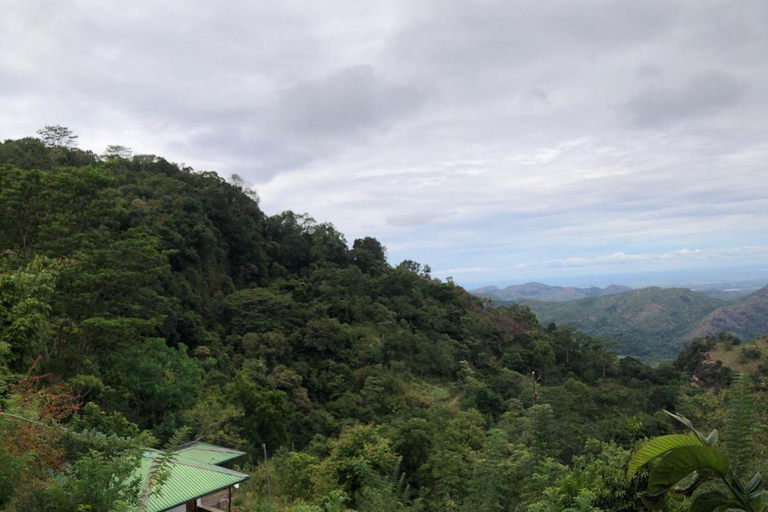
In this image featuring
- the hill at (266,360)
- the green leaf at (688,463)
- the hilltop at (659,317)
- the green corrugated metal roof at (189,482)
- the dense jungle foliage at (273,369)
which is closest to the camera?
the green leaf at (688,463)

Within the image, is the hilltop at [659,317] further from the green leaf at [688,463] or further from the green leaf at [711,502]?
the green leaf at [688,463]

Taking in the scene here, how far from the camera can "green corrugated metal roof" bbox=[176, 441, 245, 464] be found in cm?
802

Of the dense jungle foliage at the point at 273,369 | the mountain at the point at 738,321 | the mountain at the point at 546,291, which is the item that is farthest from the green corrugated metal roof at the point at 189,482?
the mountain at the point at 546,291

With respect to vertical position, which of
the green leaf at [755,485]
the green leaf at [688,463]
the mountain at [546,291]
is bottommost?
the mountain at [546,291]

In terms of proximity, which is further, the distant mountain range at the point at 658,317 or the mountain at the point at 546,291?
the mountain at the point at 546,291

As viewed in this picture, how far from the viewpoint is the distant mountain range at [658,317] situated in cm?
5162

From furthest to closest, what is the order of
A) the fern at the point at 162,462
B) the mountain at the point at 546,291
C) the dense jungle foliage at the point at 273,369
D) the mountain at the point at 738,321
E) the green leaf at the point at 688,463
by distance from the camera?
the mountain at the point at 546,291 < the mountain at the point at 738,321 < the dense jungle foliage at the point at 273,369 < the fern at the point at 162,462 < the green leaf at the point at 688,463

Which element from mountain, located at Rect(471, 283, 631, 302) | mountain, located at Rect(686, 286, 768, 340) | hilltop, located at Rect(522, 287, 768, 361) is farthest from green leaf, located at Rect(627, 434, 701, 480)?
mountain, located at Rect(471, 283, 631, 302)

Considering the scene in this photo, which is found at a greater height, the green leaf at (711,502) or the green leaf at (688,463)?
the green leaf at (688,463)

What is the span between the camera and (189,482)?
22.4ft

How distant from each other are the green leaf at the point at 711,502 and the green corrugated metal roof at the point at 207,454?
26.5 ft

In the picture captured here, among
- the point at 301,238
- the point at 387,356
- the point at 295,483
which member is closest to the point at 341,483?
the point at 295,483

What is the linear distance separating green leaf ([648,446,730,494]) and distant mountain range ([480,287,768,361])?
52003mm

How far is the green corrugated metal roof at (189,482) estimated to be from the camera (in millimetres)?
6355
